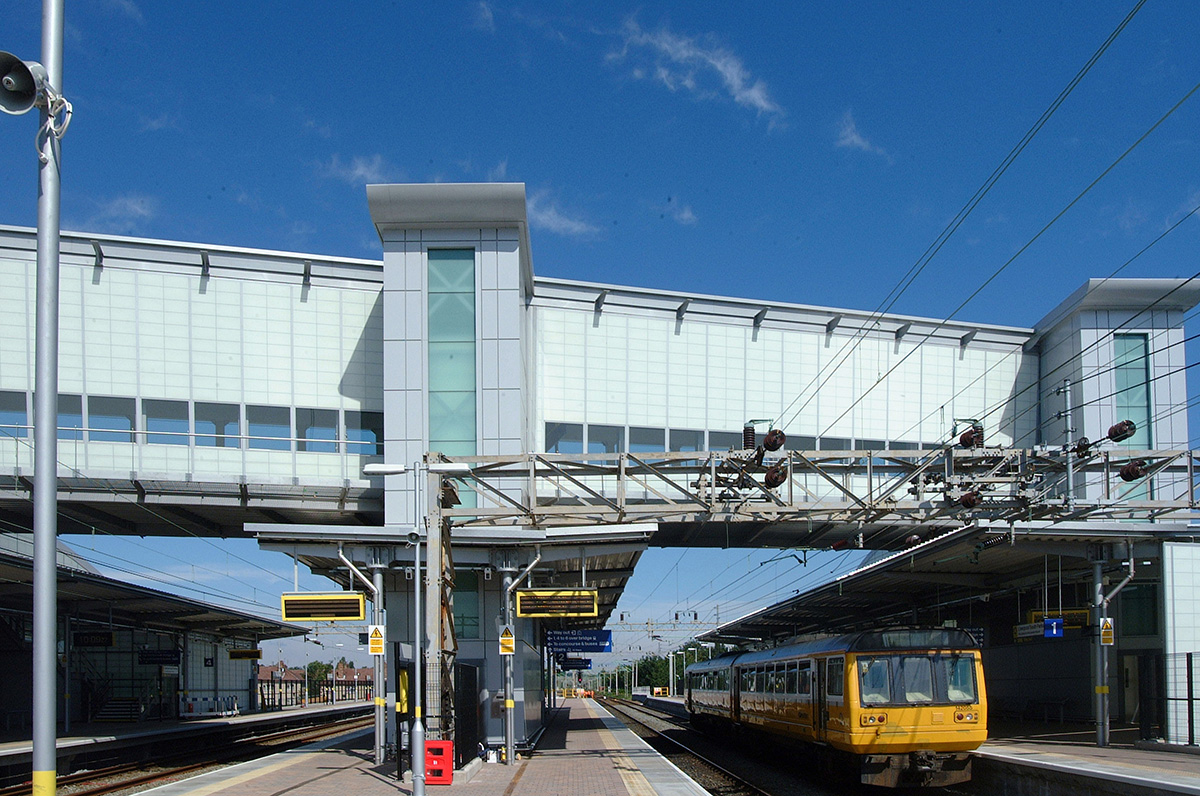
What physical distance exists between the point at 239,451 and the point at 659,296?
13558 mm

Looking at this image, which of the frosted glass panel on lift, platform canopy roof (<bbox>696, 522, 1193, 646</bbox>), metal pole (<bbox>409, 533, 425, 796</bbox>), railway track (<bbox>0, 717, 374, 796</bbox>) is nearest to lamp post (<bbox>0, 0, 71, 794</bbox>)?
metal pole (<bbox>409, 533, 425, 796</bbox>)

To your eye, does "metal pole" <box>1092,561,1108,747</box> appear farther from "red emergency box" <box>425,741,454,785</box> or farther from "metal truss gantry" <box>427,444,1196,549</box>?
"red emergency box" <box>425,741,454,785</box>

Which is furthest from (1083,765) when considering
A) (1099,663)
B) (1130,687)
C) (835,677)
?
(1130,687)

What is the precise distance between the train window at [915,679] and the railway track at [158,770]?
1442 cm

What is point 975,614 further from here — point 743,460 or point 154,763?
point 154,763

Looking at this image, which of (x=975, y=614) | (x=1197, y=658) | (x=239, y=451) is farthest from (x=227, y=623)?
(x=1197, y=658)

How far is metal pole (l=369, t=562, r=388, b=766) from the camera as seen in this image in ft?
73.5

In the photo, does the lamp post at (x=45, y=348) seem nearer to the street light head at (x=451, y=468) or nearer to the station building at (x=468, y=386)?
the street light head at (x=451, y=468)

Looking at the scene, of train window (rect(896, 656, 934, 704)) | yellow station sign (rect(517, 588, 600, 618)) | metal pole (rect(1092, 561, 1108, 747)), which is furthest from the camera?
yellow station sign (rect(517, 588, 600, 618))

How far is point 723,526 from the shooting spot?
31.8 m

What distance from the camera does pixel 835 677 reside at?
18891mm

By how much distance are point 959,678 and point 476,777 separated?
9084 mm

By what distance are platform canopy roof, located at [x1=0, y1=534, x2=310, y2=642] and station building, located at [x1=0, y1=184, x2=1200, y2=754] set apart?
2.40 m

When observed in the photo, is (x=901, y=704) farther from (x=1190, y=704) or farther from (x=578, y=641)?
(x=578, y=641)
